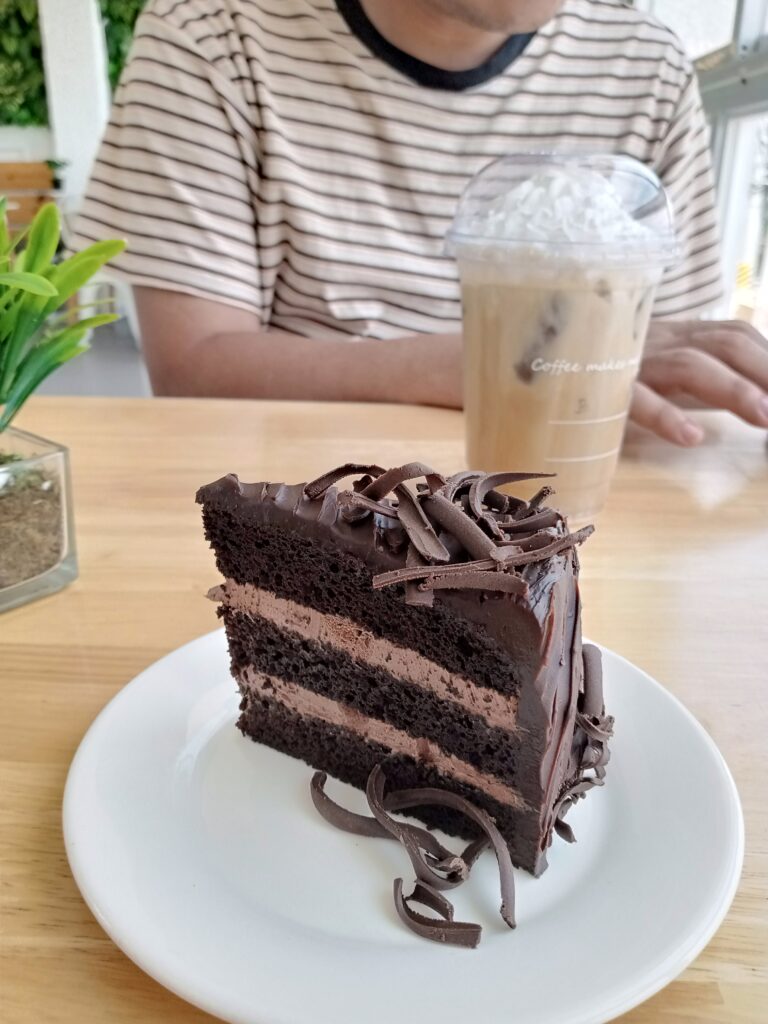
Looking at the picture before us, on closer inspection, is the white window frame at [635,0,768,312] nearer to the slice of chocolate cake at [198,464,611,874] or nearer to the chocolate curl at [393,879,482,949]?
the slice of chocolate cake at [198,464,611,874]

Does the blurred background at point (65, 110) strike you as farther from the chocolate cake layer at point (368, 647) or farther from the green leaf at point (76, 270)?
the chocolate cake layer at point (368, 647)

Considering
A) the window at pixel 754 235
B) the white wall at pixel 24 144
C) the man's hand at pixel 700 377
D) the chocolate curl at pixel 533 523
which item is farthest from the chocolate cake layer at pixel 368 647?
the white wall at pixel 24 144

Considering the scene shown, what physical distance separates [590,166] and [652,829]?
0.71m

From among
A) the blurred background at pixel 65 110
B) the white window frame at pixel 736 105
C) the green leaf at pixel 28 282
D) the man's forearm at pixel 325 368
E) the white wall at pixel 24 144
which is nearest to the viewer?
the green leaf at pixel 28 282

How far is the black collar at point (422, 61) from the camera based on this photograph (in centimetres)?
147

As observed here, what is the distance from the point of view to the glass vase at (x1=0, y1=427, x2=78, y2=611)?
2.51 feet

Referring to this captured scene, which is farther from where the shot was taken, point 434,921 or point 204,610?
point 204,610

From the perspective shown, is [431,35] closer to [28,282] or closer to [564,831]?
[28,282]

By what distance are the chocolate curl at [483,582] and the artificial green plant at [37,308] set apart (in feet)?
1.56

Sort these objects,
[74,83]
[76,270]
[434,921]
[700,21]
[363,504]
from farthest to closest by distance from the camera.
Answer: [74,83]
[700,21]
[76,270]
[363,504]
[434,921]

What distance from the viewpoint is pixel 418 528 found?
20.6 inches

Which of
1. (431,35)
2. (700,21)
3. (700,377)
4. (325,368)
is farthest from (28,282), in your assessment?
(700,21)

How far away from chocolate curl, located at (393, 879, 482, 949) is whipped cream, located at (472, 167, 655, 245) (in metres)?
0.61

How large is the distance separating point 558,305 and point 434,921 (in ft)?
2.00
